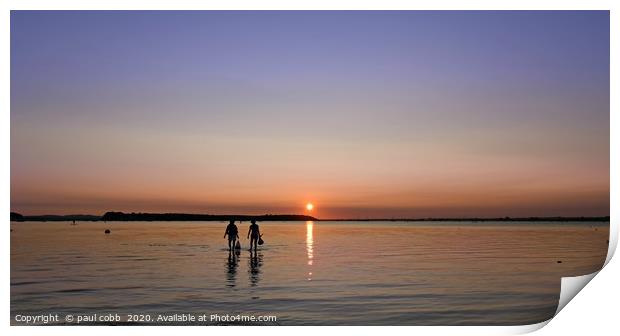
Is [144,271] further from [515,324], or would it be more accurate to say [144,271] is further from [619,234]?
[619,234]

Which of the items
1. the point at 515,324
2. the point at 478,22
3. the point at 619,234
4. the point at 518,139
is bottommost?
the point at 515,324

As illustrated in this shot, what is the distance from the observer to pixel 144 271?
13.6 meters

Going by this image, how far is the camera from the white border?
9023mm

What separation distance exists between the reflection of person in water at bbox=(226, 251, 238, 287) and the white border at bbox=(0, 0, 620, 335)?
2.97m
